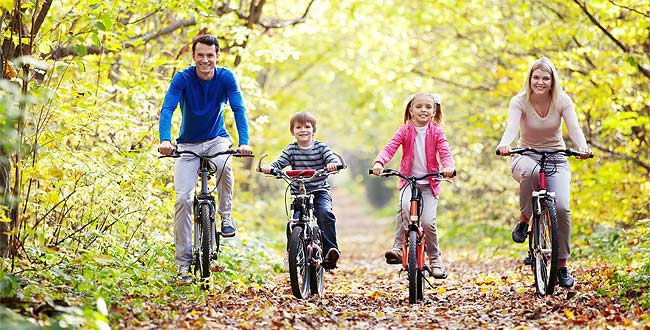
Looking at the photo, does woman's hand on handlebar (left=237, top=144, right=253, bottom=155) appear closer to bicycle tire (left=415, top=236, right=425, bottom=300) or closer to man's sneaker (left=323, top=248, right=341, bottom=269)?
man's sneaker (left=323, top=248, right=341, bottom=269)

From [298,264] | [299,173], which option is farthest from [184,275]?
[299,173]

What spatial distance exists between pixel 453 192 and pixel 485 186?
2236mm

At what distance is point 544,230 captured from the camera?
24.1 feet

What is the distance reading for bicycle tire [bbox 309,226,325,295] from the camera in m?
7.54

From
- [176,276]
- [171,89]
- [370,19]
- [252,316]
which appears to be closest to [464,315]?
[252,316]

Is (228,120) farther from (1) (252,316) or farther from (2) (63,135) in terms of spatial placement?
(1) (252,316)

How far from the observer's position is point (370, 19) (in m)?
18.5

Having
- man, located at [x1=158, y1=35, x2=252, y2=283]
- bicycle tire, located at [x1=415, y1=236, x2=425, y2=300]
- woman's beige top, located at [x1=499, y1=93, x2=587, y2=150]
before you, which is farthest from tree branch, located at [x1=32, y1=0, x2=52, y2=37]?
woman's beige top, located at [x1=499, y1=93, x2=587, y2=150]

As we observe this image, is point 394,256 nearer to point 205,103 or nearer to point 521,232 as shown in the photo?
point 521,232

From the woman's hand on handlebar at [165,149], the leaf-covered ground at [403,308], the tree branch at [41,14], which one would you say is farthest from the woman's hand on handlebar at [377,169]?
the tree branch at [41,14]

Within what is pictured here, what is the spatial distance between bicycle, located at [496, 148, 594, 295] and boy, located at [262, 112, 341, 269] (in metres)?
1.69

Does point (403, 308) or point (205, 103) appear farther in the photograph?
point (205, 103)

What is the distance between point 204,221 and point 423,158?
2.15 meters

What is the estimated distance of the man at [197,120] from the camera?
24.0 feet
